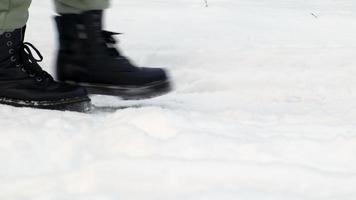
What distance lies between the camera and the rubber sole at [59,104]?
4.90 feet

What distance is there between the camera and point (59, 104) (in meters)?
1.51

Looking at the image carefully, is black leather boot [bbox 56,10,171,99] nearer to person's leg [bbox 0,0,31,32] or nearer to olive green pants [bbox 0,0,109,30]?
olive green pants [bbox 0,0,109,30]

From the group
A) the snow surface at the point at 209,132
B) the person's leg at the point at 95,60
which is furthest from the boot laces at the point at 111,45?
the snow surface at the point at 209,132

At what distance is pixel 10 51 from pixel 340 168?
895 mm

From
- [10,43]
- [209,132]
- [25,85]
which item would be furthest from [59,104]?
[209,132]

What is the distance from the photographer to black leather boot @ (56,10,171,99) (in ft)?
5.13

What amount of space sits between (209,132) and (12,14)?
60cm

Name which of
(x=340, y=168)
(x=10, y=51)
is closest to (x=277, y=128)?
(x=340, y=168)

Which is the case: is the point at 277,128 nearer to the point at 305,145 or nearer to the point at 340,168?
the point at 305,145

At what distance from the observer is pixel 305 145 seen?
4.20 ft

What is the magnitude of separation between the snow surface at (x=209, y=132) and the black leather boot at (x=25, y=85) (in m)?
0.04

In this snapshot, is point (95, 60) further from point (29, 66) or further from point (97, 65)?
point (29, 66)

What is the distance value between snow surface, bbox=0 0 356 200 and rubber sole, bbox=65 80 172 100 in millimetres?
56

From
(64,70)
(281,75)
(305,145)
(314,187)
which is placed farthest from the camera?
(281,75)
